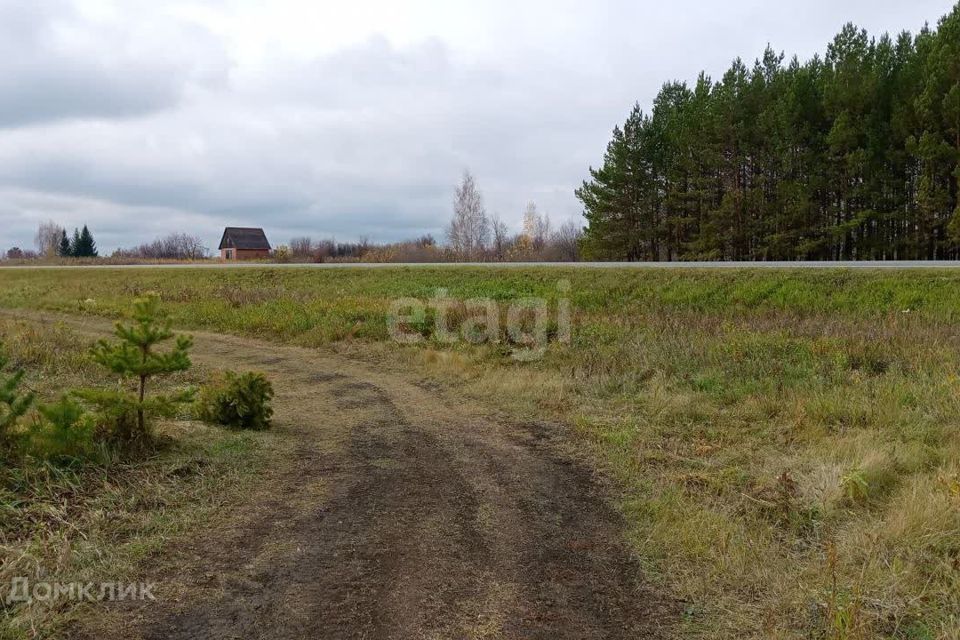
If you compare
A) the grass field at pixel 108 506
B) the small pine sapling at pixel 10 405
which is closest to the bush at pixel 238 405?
the grass field at pixel 108 506

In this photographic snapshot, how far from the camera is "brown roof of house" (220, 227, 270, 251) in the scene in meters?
70.6

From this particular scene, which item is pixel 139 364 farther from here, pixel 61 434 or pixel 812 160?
pixel 812 160

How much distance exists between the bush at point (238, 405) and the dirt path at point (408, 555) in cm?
61

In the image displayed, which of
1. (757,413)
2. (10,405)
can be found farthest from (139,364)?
(757,413)

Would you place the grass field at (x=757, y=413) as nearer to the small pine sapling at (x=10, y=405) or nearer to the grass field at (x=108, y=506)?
the grass field at (x=108, y=506)

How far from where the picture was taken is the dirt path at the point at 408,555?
11.4 feet

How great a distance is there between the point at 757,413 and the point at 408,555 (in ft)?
16.9

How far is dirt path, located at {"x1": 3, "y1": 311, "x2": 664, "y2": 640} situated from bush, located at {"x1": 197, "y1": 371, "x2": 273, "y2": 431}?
2.01 feet

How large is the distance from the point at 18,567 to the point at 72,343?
9.61 meters

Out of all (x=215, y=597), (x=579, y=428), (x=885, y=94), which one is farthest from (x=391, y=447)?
(x=885, y=94)

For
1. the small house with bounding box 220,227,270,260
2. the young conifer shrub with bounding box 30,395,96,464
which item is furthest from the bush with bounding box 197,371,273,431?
the small house with bounding box 220,227,270,260

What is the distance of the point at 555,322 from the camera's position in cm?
1376

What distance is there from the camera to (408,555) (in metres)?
4.24

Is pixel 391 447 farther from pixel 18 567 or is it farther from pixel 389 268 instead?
pixel 389 268
